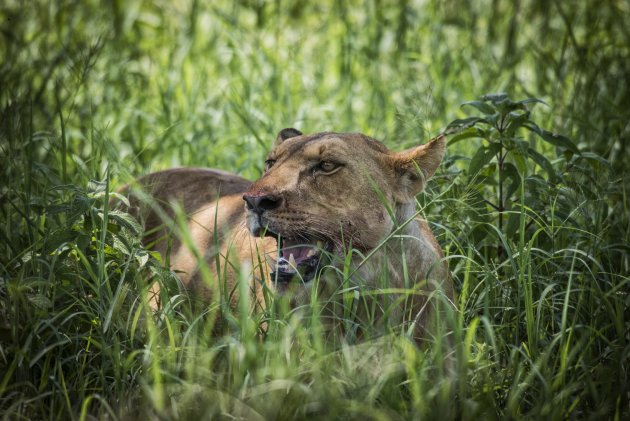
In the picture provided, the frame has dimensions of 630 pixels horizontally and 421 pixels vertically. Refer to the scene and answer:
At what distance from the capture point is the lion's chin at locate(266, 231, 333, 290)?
3.20 m

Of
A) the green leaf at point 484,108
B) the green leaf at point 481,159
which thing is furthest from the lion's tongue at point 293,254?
the green leaf at point 484,108

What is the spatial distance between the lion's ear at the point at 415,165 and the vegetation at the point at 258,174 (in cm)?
18

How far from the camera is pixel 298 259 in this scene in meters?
3.36

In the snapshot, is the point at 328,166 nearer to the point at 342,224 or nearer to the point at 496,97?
the point at 342,224

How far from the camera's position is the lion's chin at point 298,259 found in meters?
3.20

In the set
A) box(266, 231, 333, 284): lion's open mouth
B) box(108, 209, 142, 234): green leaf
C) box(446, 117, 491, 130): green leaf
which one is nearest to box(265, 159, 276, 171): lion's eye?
box(266, 231, 333, 284): lion's open mouth

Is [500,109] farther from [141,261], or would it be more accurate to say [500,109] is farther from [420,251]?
[141,261]

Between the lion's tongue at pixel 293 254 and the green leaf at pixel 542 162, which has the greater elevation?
the green leaf at pixel 542 162

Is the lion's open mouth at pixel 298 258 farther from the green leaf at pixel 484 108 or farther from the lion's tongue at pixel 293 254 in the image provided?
the green leaf at pixel 484 108

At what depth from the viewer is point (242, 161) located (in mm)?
5453

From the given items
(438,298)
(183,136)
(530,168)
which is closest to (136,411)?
(438,298)

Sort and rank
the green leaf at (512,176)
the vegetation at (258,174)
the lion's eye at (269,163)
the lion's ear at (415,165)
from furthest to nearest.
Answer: the green leaf at (512,176), the lion's eye at (269,163), the lion's ear at (415,165), the vegetation at (258,174)

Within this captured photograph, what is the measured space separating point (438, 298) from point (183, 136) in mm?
2826

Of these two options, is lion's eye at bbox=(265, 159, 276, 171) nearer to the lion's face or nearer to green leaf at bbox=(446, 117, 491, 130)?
the lion's face
